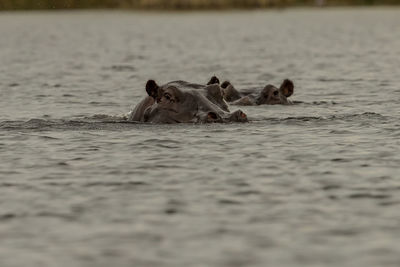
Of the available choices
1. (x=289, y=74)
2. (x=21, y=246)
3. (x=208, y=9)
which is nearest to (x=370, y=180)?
(x=21, y=246)

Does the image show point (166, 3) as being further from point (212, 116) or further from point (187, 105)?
point (212, 116)

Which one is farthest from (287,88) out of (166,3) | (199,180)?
(166,3)

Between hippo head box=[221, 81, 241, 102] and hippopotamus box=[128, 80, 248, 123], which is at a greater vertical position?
hippopotamus box=[128, 80, 248, 123]

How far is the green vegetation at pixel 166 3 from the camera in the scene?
93438 millimetres

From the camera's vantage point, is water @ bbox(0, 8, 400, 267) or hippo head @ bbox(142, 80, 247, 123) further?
hippo head @ bbox(142, 80, 247, 123)

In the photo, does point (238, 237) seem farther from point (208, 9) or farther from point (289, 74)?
point (208, 9)

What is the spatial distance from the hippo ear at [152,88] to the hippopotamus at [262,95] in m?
4.34

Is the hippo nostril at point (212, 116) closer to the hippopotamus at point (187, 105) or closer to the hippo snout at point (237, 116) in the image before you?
the hippopotamus at point (187, 105)

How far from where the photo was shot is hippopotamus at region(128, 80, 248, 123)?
18.5 m

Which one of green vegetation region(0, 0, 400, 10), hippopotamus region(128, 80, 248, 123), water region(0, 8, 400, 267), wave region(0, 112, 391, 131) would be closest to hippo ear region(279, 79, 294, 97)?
water region(0, 8, 400, 267)

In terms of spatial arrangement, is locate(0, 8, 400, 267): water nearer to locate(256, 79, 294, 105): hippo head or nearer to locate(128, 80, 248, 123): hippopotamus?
locate(128, 80, 248, 123): hippopotamus

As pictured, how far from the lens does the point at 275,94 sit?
77.0ft

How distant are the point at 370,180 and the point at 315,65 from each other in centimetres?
2672

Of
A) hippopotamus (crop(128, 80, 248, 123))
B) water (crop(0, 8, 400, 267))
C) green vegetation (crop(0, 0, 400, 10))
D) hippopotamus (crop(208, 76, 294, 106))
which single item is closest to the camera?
water (crop(0, 8, 400, 267))
